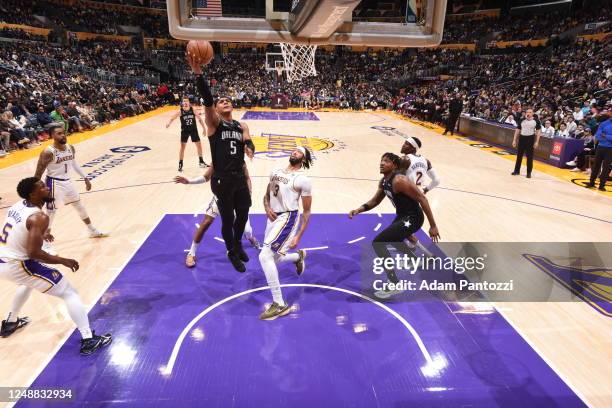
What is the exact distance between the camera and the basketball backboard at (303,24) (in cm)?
364

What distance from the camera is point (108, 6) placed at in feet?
125

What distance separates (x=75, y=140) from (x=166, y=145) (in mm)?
3415

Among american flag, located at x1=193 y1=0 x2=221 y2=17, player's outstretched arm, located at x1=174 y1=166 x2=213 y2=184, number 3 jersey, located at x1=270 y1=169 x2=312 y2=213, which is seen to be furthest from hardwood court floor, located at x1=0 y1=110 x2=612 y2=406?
american flag, located at x1=193 y1=0 x2=221 y2=17

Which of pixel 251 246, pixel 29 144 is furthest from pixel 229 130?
pixel 29 144

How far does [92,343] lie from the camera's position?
3.70 m

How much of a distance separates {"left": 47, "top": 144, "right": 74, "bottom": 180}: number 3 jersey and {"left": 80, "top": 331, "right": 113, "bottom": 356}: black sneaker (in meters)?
2.89

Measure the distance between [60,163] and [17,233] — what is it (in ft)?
8.36

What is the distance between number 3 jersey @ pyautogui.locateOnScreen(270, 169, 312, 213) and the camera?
4.15 m

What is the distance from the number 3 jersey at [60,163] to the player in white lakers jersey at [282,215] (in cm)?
327

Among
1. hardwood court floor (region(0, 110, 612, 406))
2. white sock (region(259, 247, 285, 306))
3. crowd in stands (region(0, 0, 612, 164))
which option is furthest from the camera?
crowd in stands (region(0, 0, 612, 164))

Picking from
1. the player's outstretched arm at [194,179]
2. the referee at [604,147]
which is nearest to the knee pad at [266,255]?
the player's outstretched arm at [194,179]

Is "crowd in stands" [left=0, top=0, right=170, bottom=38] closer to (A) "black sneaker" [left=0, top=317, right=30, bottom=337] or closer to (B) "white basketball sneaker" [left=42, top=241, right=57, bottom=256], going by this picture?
(B) "white basketball sneaker" [left=42, top=241, right=57, bottom=256]

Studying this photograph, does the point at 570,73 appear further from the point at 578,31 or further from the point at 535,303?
the point at 535,303

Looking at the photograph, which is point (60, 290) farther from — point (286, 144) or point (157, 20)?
point (157, 20)
